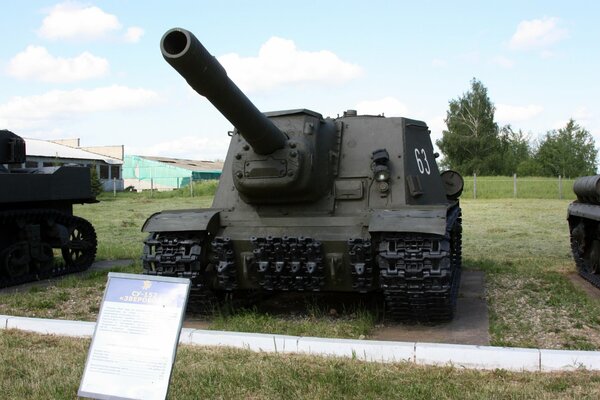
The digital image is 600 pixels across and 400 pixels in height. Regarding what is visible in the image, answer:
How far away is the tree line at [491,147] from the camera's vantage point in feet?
194

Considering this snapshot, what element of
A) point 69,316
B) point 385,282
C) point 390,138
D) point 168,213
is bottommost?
point 69,316

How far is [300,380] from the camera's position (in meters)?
5.04

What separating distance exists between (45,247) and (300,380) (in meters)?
7.92

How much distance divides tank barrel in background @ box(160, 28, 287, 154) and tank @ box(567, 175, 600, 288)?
16.0 feet

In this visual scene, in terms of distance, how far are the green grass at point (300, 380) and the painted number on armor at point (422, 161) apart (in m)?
3.44

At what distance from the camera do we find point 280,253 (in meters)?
7.10

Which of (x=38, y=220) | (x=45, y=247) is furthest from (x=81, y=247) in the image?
(x=38, y=220)

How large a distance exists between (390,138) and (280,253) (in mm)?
2047

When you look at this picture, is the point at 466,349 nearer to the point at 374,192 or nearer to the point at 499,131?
the point at 374,192

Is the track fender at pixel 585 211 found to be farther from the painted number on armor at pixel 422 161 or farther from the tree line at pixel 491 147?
the tree line at pixel 491 147

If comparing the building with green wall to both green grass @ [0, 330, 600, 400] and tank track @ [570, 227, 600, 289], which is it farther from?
green grass @ [0, 330, 600, 400]

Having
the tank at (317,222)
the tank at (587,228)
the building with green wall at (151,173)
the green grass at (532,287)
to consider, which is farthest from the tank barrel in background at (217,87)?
the building with green wall at (151,173)

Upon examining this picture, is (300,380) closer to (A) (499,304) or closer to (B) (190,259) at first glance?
(B) (190,259)

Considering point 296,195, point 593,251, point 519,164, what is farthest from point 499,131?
point 296,195
